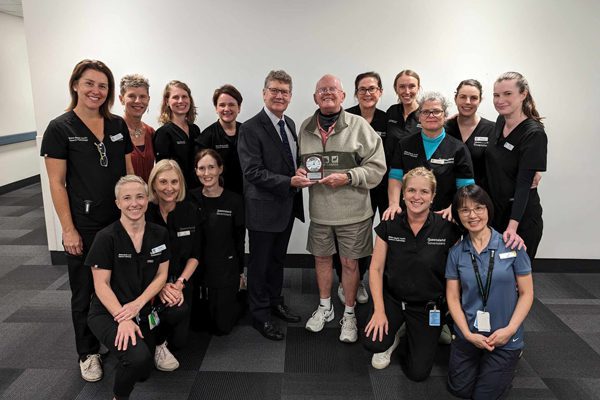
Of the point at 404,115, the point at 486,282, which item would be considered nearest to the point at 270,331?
the point at 486,282

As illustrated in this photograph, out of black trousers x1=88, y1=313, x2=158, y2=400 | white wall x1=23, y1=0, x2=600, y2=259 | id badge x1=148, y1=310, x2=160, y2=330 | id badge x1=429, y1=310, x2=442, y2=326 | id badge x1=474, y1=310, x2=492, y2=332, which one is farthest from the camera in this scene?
white wall x1=23, y1=0, x2=600, y2=259

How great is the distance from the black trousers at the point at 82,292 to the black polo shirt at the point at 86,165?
0.11 m

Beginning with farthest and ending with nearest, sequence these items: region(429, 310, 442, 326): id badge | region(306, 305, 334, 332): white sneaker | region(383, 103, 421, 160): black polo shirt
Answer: region(383, 103, 421, 160): black polo shirt, region(306, 305, 334, 332): white sneaker, region(429, 310, 442, 326): id badge

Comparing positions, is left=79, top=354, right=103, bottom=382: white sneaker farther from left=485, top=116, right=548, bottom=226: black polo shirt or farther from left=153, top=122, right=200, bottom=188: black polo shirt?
left=485, top=116, right=548, bottom=226: black polo shirt

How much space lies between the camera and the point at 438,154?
247 cm

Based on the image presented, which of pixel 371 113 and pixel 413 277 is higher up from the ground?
pixel 371 113

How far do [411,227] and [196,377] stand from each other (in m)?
1.41

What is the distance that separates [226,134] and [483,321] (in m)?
1.90

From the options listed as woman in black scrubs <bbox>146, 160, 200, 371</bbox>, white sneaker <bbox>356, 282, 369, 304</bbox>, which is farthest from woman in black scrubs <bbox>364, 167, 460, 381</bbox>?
woman in black scrubs <bbox>146, 160, 200, 371</bbox>

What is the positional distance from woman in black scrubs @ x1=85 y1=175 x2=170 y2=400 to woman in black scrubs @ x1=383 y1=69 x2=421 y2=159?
1601 mm

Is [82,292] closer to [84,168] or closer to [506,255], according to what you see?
[84,168]

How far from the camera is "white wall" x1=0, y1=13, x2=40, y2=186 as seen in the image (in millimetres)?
6453

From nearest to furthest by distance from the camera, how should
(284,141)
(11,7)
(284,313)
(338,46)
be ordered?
(284,141) → (284,313) → (338,46) → (11,7)

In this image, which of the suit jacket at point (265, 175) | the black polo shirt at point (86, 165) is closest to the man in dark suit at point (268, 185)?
the suit jacket at point (265, 175)
